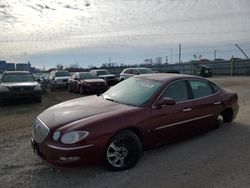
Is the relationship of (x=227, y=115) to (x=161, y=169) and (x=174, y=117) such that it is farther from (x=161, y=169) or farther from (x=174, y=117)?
(x=161, y=169)

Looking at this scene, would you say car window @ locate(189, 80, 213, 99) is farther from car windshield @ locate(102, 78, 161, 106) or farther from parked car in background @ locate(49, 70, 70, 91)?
parked car in background @ locate(49, 70, 70, 91)

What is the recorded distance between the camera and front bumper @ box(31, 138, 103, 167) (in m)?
4.20

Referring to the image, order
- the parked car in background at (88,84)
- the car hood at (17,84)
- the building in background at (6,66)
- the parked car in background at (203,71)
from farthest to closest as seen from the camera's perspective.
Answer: the building in background at (6,66), the parked car in background at (203,71), the parked car in background at (88,84), the car hood at (17,84)

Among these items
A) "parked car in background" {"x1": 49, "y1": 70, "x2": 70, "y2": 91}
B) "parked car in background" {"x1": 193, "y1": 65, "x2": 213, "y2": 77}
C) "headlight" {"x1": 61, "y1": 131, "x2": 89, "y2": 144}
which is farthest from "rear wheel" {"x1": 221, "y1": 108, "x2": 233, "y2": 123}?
"parked car in background" {"x1": 193, "y1": 65, "x2": 213, "y2": 77}

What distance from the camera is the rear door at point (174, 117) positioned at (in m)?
5.27

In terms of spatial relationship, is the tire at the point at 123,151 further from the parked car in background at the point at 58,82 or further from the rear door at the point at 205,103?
the parked car in background at the point at 58,82

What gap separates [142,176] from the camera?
446cm

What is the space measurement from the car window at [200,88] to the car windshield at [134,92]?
0.96 m

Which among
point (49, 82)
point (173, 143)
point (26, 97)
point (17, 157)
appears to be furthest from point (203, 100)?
point (49, 82)

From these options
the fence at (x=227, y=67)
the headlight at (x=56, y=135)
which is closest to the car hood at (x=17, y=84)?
the headlight at (x=56, y=135)

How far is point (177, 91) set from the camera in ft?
19.4

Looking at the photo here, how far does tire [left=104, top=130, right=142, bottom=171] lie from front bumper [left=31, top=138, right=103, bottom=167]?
24cm

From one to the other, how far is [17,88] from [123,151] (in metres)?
9.92

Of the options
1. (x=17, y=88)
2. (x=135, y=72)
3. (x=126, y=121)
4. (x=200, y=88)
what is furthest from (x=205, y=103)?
(x=135, y=72)
